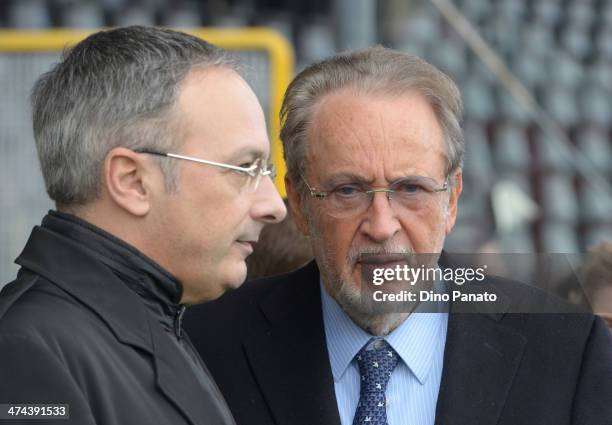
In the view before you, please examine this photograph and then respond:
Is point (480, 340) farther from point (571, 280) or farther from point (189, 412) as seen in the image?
point (189, 412)

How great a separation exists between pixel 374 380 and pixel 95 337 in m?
0.67

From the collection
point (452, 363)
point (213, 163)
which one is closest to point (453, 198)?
point (452, 363)

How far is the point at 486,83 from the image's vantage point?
857 centimetres

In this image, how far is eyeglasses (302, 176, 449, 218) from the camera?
2.48 metres

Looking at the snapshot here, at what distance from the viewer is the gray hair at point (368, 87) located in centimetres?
259

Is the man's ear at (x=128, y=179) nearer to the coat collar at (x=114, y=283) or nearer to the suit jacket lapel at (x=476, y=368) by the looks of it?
the coat collar at (x=114, y=283)

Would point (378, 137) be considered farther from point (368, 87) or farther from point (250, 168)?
point (250, 168)

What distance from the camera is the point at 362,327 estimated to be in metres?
2.51

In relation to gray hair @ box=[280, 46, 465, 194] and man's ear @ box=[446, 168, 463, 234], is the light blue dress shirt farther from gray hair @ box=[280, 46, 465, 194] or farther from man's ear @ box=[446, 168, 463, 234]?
gray hair @ box=[280, 46, 465, 194]

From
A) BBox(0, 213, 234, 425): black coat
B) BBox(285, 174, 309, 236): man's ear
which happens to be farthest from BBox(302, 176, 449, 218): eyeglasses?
BBox(0, 213, 234, 425): black coat

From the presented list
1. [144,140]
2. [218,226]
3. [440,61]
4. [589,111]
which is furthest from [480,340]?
[589,111]

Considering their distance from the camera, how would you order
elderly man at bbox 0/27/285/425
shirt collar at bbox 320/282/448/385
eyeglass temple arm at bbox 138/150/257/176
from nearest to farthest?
elderly man at bbox 0/27/285/425 < eyeglass temple arm at bbox 138/150/257/176 < shirt collar at bbox 320/282/448/385

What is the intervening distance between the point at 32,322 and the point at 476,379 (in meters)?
0.93

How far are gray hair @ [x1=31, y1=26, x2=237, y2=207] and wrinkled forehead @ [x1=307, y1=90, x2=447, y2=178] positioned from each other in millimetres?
468
